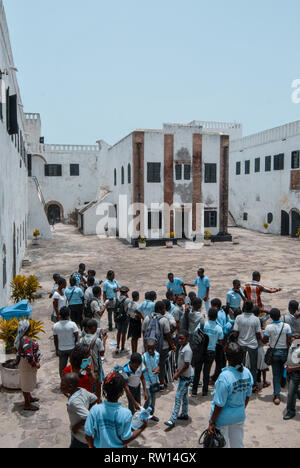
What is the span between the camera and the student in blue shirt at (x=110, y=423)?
3402mm

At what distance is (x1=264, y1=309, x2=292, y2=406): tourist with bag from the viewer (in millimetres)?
6008

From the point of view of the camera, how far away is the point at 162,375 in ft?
21.3

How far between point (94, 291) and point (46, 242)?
64.1ft

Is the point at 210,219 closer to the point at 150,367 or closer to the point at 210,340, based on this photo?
the point at 210,340

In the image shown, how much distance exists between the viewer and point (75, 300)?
26.8ft

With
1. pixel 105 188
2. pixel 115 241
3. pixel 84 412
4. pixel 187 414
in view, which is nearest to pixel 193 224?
pixel 115 241

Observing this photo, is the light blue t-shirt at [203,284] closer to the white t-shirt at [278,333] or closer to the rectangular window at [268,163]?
the white t-shirt at [278,333]

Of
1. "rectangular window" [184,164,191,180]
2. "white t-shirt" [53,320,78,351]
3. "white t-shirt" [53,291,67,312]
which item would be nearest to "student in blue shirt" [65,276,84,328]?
"white t-shirt" [53,291,67,312]

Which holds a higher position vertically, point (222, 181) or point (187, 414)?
point (222, 181)

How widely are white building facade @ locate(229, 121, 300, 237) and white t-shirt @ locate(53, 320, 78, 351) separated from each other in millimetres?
25000

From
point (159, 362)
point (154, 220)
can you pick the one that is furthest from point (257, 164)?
point (159, 362)

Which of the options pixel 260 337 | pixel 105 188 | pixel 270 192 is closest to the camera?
pixel 260 337

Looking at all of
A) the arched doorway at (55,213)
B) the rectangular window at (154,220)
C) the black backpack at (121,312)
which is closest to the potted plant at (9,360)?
the black backpack at (121,312)
